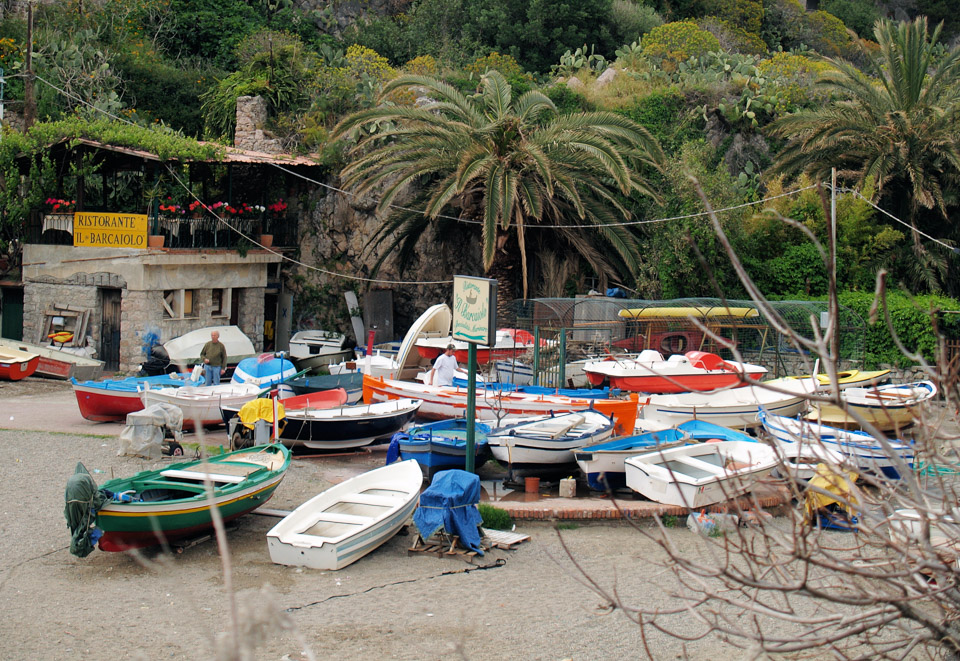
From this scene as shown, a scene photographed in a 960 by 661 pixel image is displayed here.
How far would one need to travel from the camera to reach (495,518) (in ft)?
37.8

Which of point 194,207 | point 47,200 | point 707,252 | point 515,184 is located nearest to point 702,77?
point 707,252

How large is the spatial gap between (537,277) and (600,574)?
16.1 m

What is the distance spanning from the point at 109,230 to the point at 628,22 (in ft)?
83.4

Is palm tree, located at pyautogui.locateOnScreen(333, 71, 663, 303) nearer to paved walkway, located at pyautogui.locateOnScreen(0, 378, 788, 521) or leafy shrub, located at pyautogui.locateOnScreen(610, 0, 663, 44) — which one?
paved walkway, located at pyautogui.locateOnScreen(0, 378, 788, 521)

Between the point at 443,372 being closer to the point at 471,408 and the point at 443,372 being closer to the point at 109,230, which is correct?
the point at 471,408

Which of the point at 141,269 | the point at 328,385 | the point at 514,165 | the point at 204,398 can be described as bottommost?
the point at 204,398

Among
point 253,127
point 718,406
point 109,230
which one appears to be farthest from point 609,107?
point 109,230

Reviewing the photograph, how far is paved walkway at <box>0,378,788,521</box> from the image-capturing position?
1199cm

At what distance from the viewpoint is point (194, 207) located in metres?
24.2

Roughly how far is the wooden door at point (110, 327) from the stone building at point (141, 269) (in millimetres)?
26

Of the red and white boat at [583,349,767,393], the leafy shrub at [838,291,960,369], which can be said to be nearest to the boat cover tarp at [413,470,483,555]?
the red and white boat at [583,349,767,393]

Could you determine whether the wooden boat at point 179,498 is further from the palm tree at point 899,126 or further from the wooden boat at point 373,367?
the palm tree at point 899,126

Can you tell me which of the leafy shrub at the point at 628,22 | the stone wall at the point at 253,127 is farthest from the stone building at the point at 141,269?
the leafy shrub at the point at 628,22

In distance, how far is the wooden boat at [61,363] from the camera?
2158cm
